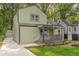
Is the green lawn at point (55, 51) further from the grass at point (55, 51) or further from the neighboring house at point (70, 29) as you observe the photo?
the neighboring house at point (70, 29)

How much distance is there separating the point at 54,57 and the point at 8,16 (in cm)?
72

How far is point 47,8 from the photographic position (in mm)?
5262

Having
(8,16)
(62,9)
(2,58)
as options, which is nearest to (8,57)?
(2,58)

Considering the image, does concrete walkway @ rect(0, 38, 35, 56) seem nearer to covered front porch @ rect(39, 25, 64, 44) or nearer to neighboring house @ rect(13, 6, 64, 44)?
neighboring house @ rect(13, 6, 64, 44)

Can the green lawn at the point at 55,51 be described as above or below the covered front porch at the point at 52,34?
below

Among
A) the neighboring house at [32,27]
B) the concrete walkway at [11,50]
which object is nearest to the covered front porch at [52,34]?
the neighboring house at [32,27]

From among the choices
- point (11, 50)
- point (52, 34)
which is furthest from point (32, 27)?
point (11, 50)

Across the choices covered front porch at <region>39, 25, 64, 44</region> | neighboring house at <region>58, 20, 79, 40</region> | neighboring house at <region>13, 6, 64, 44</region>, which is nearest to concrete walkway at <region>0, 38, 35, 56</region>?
neighboring house at <region>13, 6, 64, 44</region>

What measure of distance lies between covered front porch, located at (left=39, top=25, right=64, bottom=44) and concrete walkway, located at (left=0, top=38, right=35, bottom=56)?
26cm

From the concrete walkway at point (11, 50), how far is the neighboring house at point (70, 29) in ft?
1.59

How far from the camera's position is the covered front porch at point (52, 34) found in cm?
527

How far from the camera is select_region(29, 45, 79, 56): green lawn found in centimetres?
523

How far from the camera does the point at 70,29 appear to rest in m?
5.29

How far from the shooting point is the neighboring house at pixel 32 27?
5246mm
